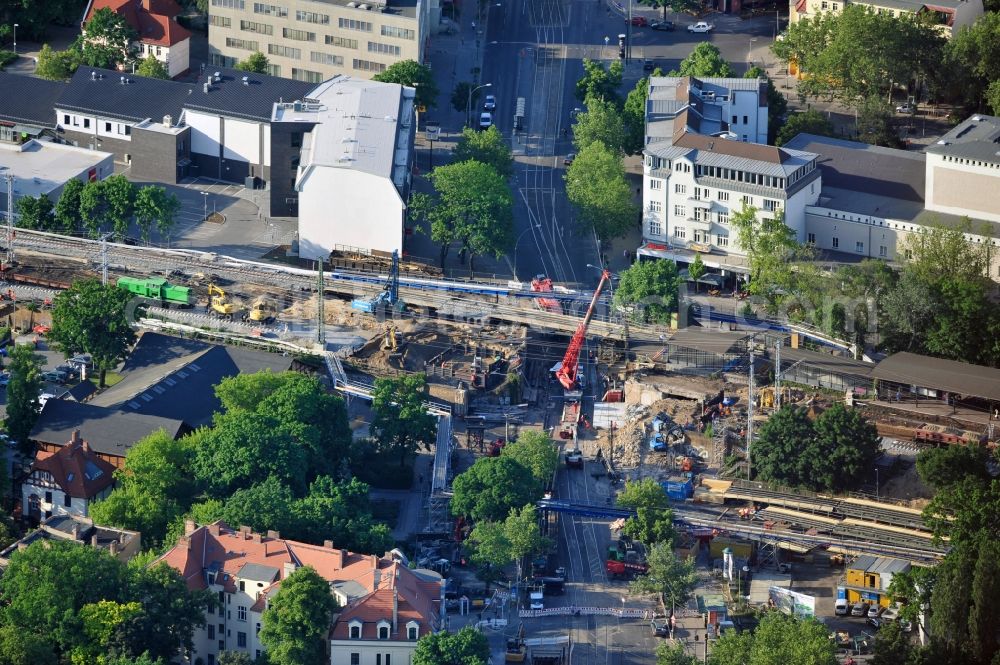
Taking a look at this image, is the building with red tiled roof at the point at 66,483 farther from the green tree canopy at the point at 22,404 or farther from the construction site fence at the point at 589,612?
the construction site fence at the point at 589,612

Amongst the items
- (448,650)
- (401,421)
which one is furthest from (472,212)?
(448,650)

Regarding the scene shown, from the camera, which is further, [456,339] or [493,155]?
[493,155]

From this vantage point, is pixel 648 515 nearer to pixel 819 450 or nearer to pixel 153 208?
pixel 819 450

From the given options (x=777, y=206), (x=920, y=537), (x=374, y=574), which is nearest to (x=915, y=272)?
(x=777, y=206)

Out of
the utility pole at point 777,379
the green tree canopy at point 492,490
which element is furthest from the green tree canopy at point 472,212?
the green tree canopy at point 492,490

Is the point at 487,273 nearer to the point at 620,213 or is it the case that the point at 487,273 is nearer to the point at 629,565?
the point at 620,213

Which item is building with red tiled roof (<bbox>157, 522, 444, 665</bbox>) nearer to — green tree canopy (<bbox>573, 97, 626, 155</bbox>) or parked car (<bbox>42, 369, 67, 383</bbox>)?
parked car (<bbox>42, 369, 67, 383</bbox>)
